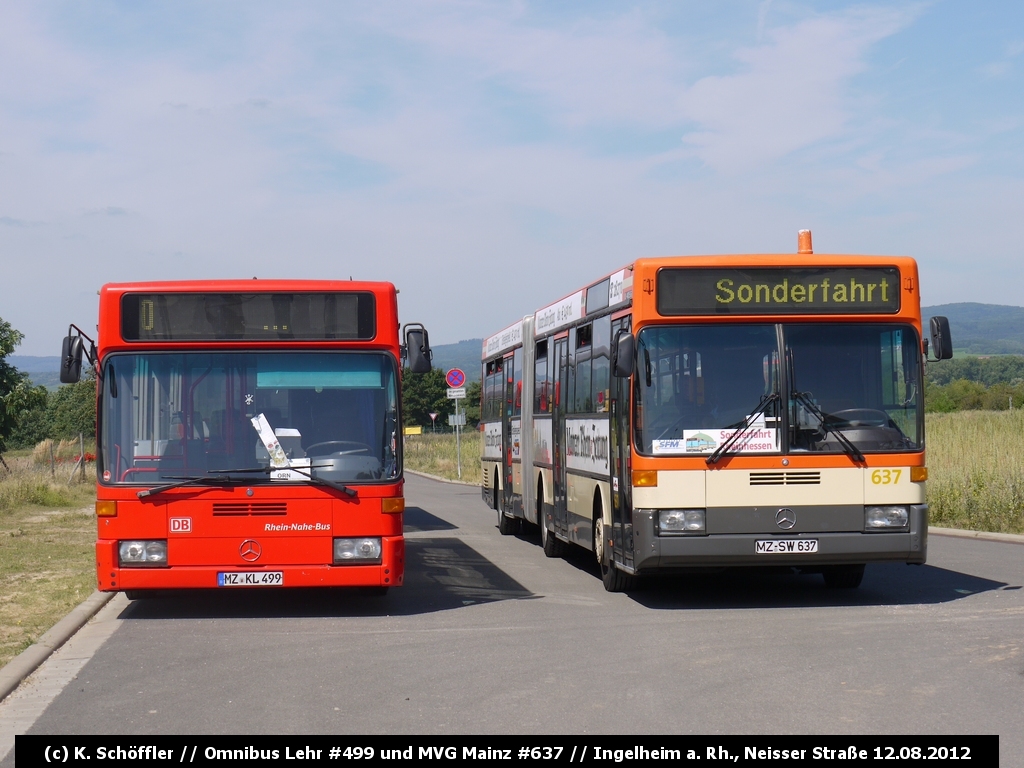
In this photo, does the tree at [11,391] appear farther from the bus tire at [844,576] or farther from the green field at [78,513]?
the bus tire at [844,576]

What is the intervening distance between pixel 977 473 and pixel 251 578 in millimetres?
14433

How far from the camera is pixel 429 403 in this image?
154 metres

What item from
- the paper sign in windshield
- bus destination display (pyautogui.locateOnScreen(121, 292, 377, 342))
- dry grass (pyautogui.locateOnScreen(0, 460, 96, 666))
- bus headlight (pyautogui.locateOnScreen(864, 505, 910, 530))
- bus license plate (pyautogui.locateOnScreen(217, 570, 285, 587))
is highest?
bus destination display (pyautogui.locateOnScreen(121, 292, 377, 342))

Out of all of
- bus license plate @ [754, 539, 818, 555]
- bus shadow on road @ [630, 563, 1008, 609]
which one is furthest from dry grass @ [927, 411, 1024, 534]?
bus license plate @ [754, 539, 818, 555]

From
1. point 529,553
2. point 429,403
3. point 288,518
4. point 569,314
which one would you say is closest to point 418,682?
point 288,518

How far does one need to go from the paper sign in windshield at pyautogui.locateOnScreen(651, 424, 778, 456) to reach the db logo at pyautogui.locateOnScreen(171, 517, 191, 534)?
3.91 meters

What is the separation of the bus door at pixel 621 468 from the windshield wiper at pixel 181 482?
3.40 m

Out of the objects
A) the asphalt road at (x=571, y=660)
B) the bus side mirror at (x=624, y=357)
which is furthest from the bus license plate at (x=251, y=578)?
the bus side mirror at (x=624, y=357)

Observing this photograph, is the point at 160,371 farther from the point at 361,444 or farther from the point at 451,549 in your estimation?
the point at 451,549

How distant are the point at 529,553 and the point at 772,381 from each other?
6625 mm

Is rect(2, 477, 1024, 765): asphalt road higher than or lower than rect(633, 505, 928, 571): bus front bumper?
lower

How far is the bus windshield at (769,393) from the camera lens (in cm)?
1115

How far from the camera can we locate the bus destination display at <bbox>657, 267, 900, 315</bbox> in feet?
37.2

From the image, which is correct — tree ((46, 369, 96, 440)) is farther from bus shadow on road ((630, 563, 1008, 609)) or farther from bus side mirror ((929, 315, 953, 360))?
bus side mirror ((929, 315, 953, 360))
